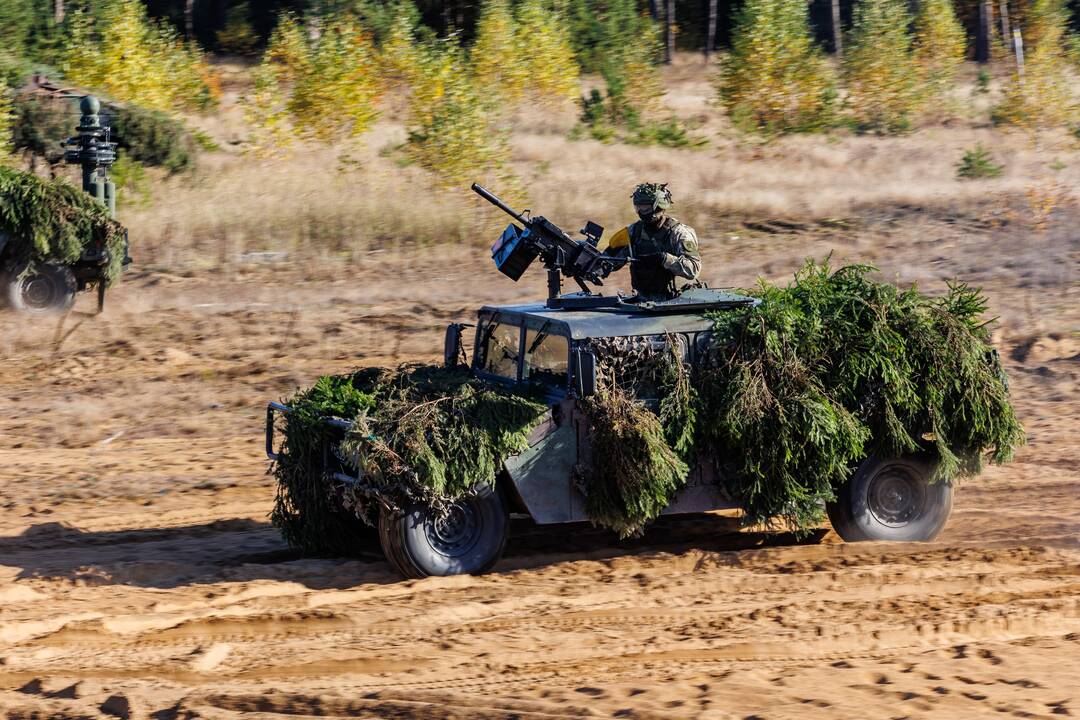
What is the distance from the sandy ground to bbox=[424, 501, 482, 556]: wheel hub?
0.27 metres

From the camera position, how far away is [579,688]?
6441 mm

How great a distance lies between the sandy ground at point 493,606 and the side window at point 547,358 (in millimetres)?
1198

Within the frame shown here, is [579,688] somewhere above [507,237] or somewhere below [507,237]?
below

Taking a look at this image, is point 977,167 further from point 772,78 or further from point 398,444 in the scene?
point 398,444

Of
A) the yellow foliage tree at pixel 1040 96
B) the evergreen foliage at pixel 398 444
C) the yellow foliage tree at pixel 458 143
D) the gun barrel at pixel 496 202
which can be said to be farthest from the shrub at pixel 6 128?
the yellow foliage tree at pixel 1040 96

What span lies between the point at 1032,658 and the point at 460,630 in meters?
2.96

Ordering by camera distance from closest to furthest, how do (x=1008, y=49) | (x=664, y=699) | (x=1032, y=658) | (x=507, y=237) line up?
(x=664, y=699) < (x=1032, y=658) < (x=507, y=237) < (x=1008, y=49)

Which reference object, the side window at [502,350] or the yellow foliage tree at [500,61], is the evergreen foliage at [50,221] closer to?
the side window at [502,350]

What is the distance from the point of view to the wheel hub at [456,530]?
843 cm

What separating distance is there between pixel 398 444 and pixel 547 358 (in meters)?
1.26

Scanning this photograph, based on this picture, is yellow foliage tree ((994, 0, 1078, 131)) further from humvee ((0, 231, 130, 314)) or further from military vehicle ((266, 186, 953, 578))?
military vehicle ((266, 186, 953, 578))

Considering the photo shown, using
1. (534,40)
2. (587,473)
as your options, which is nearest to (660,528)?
(587,473)

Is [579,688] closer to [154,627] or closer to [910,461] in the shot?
[154,627]

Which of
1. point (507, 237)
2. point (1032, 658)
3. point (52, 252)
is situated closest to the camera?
point (1032, 658)
